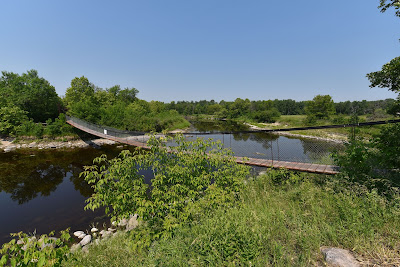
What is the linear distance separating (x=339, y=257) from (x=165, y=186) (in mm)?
2587

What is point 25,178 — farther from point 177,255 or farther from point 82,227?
point 177,255

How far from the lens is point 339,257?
1836 mm

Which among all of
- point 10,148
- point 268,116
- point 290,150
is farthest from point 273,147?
point 268,116

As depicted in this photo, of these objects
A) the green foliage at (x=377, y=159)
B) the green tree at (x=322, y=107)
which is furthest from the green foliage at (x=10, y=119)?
the green tree at (x=322, y=107)

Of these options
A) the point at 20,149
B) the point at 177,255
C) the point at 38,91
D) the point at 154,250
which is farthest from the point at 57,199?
the point at 38,91

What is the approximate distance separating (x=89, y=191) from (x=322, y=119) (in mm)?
42619

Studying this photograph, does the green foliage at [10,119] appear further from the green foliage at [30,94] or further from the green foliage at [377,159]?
the green foliage at [377,159]

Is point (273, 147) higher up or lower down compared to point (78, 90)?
lower down

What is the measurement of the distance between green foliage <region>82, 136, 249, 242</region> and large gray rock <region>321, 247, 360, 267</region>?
4.90ft

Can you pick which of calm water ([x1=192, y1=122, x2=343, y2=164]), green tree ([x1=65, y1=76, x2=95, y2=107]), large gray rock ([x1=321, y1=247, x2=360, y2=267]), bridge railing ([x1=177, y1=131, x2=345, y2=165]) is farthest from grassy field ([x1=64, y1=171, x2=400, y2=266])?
green tree ([x1=65, y1=76, x2=95, y2=107])

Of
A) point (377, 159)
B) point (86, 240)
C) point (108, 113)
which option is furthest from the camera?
point (108, 113)

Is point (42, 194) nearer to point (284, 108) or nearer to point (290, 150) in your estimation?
point (290, 150)

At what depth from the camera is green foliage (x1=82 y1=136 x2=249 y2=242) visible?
116 inches

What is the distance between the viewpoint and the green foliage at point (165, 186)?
294cm
